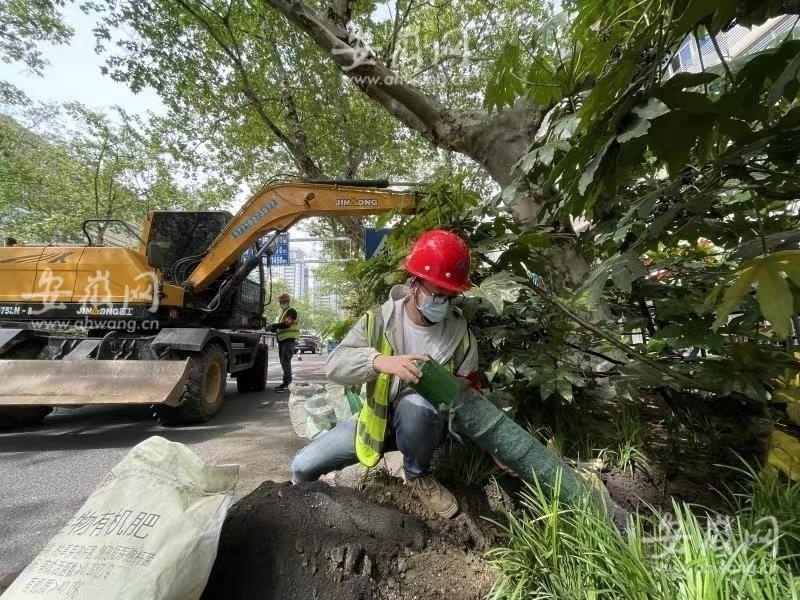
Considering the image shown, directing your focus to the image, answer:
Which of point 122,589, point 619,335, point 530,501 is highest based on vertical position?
point 619,335

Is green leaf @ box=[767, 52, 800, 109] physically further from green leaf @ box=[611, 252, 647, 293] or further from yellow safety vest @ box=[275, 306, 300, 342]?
yellow safety vest @ box=[275, 306, 300, 342]

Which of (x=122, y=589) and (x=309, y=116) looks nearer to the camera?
(x=122, y=589)

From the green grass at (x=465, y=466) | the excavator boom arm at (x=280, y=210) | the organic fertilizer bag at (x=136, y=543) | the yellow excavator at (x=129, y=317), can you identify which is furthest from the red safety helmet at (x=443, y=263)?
the excavator boom arm at (x=280, y=210)

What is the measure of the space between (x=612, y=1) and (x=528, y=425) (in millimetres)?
1944

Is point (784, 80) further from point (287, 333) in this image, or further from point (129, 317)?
point (287, 333)

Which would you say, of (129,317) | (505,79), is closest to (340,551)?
(505,79)

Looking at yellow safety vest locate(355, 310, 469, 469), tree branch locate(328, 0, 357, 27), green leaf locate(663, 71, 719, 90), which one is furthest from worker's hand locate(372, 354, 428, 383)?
tree branch locate(328, 0, 357, 27)

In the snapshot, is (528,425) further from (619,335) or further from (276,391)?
(276,391)

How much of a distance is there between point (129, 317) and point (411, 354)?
425 cm

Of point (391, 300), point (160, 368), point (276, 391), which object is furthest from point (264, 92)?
point (391, 300)

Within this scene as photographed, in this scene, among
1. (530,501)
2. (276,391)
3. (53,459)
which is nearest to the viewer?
(530,501)

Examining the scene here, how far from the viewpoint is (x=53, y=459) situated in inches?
129

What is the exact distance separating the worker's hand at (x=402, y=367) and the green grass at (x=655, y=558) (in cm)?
62

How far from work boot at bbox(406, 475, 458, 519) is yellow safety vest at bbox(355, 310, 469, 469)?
0.79 ft
